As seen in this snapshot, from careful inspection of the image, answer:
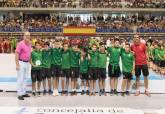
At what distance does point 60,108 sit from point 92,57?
2.04 metres

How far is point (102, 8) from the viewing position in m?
37.4

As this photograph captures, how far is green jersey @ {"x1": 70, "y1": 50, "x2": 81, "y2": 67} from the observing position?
10391 millimetres

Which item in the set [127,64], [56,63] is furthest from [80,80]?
[127,64]

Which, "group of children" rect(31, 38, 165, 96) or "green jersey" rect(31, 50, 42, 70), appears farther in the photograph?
"group of children" rect(31, 38, 165, 96)

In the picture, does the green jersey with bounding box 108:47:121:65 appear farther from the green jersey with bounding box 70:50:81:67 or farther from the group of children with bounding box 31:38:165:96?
the green jersey with bounding box 70:50:81:67

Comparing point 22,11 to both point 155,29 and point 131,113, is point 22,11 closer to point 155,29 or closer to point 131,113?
point 155,29

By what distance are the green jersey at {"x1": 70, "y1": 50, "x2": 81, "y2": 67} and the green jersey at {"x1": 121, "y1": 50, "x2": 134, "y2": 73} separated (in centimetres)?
120

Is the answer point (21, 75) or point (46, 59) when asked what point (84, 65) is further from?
point (21, 75)

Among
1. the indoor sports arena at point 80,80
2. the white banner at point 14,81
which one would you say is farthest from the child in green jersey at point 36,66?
the white banner at point 14,81

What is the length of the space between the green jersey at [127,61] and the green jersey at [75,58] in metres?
1.20

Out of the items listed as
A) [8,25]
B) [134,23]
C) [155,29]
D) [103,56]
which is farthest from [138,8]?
[103,56]

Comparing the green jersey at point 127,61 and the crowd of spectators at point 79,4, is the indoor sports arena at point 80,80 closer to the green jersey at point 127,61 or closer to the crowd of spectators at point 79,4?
the green jersey at point 127,61

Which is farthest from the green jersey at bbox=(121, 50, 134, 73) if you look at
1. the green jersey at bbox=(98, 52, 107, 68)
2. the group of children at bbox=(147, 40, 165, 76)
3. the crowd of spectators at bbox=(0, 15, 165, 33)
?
the crowd of spectators at bbox=(0, 15, 165, 33)

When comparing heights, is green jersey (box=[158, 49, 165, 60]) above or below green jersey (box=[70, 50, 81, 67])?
below
